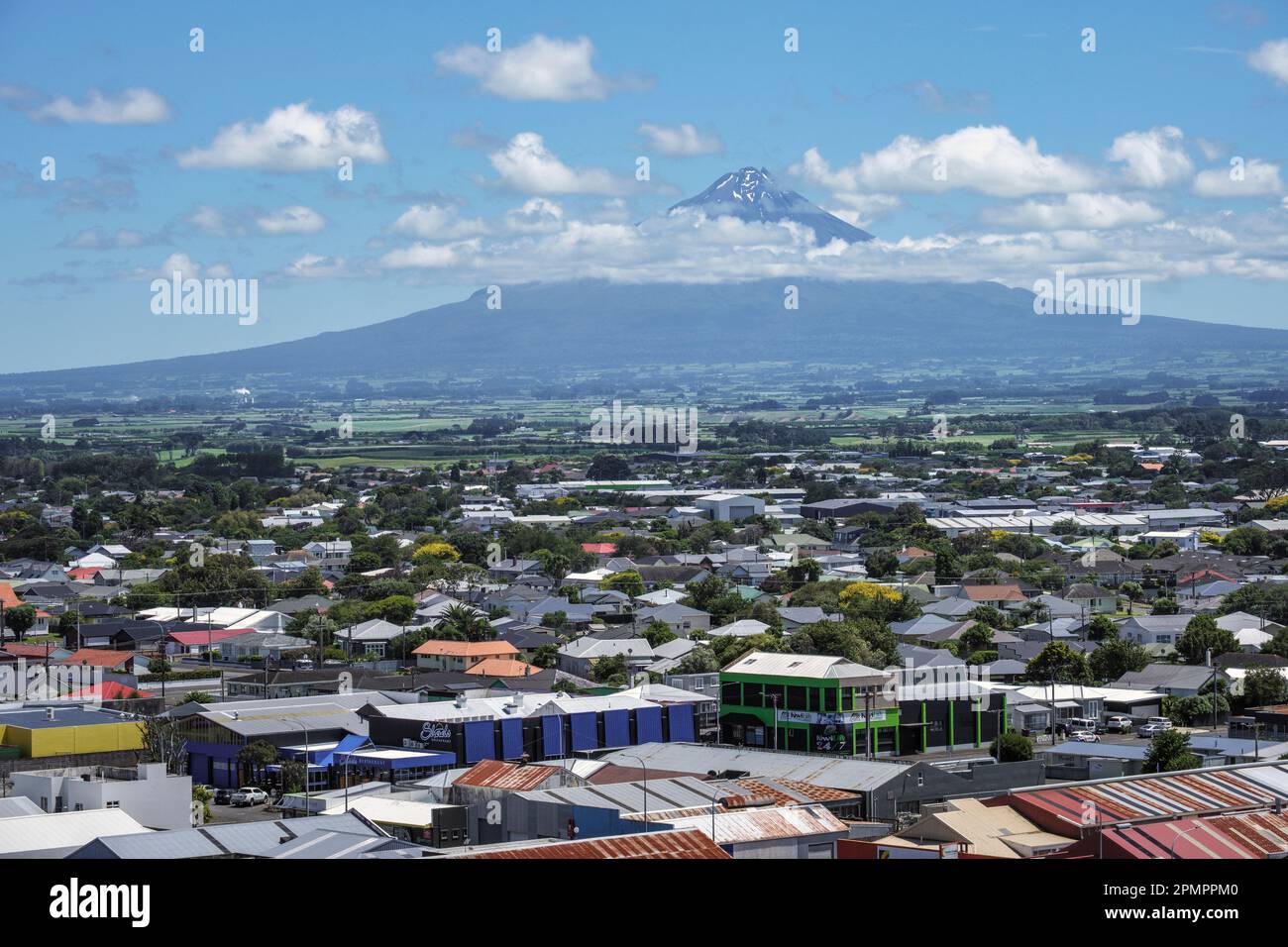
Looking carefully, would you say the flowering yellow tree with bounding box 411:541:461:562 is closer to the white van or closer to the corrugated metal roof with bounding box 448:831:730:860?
the white van

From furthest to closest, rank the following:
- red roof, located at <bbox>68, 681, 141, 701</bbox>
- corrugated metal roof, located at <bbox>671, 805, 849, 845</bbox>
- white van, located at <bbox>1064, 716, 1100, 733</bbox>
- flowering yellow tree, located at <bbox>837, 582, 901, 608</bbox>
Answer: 1. flowering yellow tree, located at <bbox>837, 582, 901, 608</bbox>
2. red roof, located at <bbox>68, 681, 141, 701</bbox>
3. white van, located at <bbox>1064, 716, 1100, 733</bbox>
4. corrugated metal roof, located at <bbox>671, 805, 849, 845</bbox>

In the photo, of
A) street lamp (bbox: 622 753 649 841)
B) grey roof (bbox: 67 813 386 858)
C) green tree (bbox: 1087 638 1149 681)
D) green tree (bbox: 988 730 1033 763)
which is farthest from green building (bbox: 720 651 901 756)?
grey roof (bbox: 67 813 386 858)

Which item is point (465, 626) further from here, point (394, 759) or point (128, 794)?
point (128, 794)

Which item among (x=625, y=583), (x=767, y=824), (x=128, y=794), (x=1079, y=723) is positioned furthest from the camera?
(x=625, y=583)

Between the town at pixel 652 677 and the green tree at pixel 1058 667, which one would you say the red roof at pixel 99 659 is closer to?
the town at pixel 652 677

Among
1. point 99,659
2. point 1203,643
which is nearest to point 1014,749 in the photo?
point 1203,643

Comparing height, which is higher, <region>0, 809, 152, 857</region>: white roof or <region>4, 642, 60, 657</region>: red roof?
<region>0, 809, 152, 857</region>: white roof

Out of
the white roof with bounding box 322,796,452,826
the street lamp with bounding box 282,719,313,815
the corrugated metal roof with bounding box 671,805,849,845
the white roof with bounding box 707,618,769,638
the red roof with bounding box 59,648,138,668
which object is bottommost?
the red roof with bounding box 59,648,138,668

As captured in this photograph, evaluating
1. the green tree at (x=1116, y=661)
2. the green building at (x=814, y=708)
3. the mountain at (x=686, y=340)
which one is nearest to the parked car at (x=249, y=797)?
the green building at (x=814, y=708)
